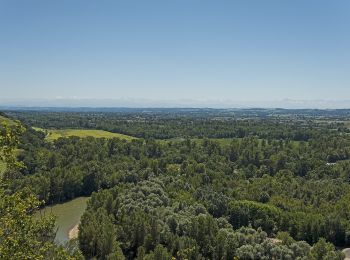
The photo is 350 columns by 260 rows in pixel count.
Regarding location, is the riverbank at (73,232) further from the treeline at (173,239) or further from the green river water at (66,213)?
the treeline at (173,239)

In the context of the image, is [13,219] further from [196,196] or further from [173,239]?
[196,196]

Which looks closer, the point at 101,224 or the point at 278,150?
the point at 101,224

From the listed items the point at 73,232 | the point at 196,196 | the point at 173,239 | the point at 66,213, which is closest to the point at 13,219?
the point at 173,239

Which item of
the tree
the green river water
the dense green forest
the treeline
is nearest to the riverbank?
the green river water

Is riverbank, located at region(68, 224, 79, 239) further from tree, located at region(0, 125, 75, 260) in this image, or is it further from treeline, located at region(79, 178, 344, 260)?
tree, located at region(0, 125, 75, 260)

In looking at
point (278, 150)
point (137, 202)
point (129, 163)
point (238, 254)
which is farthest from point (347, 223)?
point (278, 150)

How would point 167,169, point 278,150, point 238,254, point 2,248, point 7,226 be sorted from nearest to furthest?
point 2,248
point 7,226
point 238,254
point 167,169
point 278,150

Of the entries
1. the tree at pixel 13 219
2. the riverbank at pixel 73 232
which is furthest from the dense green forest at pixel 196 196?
the riverbank at pixel 73 232

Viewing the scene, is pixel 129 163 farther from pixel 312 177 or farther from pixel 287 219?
pixel 287 219
